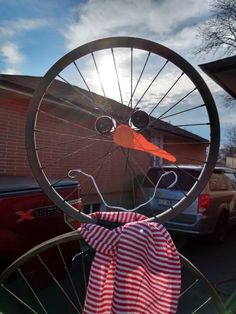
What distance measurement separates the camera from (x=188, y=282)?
5332 mm

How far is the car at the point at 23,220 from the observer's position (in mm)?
3039

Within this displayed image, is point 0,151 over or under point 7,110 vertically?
under

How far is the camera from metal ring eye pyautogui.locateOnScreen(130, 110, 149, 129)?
5.18 ft

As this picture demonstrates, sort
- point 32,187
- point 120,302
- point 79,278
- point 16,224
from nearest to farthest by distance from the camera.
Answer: point 120,302, point 16,224, point 32,187, point 79,278

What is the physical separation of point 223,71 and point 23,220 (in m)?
2.84

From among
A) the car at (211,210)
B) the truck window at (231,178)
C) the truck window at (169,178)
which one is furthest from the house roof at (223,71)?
the truck window at (231,178)

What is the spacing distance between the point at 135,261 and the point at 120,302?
15 cm

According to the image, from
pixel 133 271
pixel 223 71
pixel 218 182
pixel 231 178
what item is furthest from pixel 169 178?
pixel 231 178

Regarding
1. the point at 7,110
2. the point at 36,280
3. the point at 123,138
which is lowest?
the point at 36,280

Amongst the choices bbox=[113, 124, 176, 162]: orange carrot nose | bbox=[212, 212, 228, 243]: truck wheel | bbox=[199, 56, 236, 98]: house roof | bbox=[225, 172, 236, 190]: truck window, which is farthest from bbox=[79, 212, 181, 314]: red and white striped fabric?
bbox=[225, 172, 236, 190]: truck window

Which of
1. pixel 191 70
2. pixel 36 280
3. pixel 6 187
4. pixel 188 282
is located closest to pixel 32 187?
pixel 6 187

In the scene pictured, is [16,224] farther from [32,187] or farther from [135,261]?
[135,261]

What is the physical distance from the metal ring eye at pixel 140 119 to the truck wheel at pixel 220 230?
24.8ft

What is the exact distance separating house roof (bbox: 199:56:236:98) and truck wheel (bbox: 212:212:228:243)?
14.3 feet
